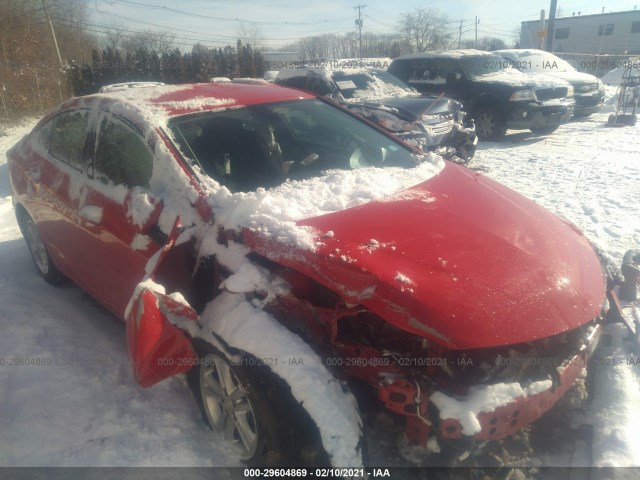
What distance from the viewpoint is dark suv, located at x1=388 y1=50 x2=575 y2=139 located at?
8.98 meters

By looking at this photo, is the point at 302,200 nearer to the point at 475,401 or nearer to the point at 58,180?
the point at 475,401

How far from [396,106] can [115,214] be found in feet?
19.1

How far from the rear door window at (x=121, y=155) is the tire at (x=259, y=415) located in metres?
1.05

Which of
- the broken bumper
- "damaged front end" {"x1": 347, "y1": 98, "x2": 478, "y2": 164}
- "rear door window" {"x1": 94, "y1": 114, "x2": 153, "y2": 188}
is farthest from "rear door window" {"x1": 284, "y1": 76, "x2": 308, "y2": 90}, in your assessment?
the broken bumper

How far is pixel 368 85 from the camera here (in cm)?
859

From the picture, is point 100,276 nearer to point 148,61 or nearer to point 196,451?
point 196,451

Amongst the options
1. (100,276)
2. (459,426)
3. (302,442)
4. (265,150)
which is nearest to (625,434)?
(459,426)

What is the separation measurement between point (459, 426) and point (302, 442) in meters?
Answer: 0.61

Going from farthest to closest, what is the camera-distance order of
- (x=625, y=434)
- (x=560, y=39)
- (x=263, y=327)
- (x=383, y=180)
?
(x=560, y=39) → (x=383, y=180) → (x=625, y=434) → (x=263, y=327)

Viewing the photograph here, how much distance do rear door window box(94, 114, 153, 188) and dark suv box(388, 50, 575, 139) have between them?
8326 mm

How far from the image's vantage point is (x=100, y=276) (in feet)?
9.18

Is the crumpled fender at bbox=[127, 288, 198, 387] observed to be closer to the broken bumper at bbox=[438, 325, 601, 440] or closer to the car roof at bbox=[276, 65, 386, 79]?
the broken bumper at bbox=[438, 325, 601, 440]

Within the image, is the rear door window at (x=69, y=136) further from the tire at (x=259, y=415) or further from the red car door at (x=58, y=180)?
the tire at (x=259, y=415)

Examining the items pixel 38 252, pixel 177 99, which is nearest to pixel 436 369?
pixel 177 99
